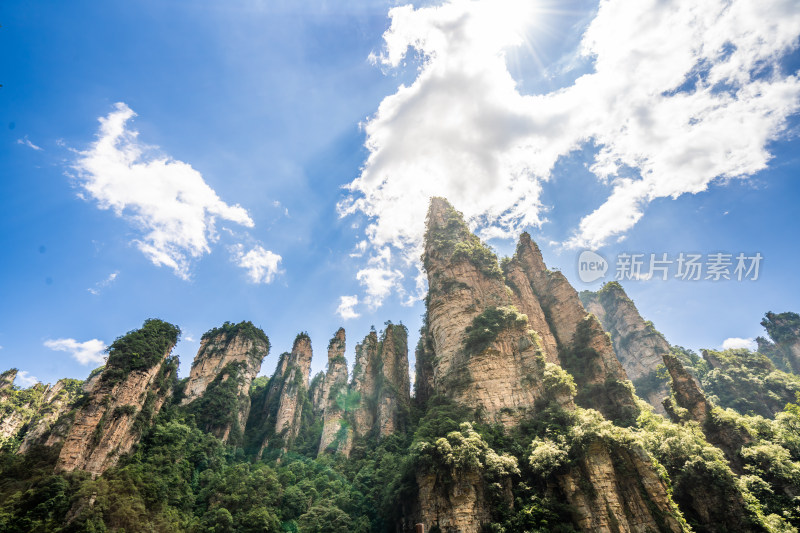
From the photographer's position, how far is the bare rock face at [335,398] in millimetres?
44656

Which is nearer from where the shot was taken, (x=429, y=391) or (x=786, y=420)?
(x=786, y=420)

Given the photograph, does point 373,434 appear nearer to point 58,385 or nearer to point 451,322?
point 451,322

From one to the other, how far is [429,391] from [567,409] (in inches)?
700

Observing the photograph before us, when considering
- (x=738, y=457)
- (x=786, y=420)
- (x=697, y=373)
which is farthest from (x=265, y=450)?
(x=697, y=373)

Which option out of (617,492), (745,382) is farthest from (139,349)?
(745,382)

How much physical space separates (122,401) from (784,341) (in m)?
105

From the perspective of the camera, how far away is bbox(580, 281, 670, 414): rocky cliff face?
58.9 meters

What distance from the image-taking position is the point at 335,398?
160ft

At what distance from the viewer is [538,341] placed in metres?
34.7

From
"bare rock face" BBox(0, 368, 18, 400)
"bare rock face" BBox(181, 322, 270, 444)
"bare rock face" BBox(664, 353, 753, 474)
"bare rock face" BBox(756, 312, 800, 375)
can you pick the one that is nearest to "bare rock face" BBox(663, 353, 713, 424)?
"bare rock face" BBox(664, 353, 753, 474)

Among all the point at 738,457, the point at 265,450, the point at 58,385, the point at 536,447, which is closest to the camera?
the point at 536,447

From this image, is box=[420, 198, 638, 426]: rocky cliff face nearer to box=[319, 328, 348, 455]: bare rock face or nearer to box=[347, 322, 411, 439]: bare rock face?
box=[347, 322, 411, 439]: bare rock face

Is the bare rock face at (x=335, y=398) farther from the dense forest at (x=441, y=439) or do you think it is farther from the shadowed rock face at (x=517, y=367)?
the shadowed rock face at (x=517, y=367)

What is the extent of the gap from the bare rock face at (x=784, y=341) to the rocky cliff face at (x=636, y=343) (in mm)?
24619
